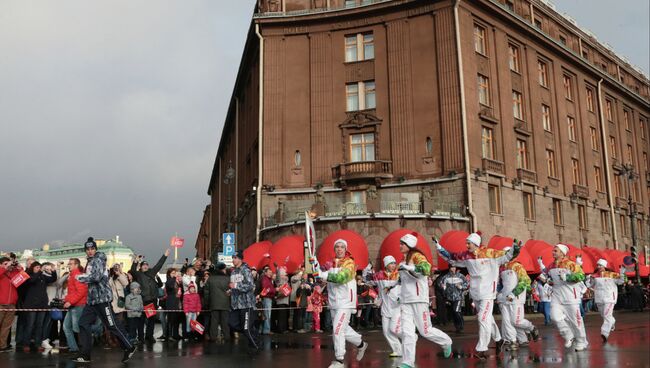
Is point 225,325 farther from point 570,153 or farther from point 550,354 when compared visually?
point 570,153

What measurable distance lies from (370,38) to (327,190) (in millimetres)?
9682

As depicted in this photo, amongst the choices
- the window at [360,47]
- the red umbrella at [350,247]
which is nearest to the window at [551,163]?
the window at [360,47]

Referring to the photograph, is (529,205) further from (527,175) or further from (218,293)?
(218,293)

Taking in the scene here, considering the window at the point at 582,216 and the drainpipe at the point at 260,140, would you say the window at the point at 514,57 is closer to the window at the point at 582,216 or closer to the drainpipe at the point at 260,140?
the window at the point at 582,216

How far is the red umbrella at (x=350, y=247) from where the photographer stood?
96.5 feet

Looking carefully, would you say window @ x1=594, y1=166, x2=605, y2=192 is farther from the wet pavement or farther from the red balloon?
the wet pavement

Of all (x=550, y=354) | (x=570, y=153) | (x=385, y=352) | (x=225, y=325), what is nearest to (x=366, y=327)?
(x=225, y=325)

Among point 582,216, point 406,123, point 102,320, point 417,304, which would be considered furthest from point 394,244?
point 582,216

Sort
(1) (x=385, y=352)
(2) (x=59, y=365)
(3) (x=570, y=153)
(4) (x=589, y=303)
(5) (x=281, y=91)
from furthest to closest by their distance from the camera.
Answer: (3) (x=570, y=153) < (5) (x=281, y=91) < (4) (x=589, y=303) < (1) (x=385, y=352) < (2) (x=59, y=365)

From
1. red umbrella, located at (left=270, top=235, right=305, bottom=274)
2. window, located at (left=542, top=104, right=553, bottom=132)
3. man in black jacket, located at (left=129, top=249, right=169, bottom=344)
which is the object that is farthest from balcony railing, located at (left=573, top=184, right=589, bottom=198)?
man in black jacket, located at (left=129, top=249, right=169, bottom=344)

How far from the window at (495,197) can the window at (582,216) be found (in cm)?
1097

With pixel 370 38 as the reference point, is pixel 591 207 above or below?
below

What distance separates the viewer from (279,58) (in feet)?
127

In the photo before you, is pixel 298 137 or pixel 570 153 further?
pixel 570 153
